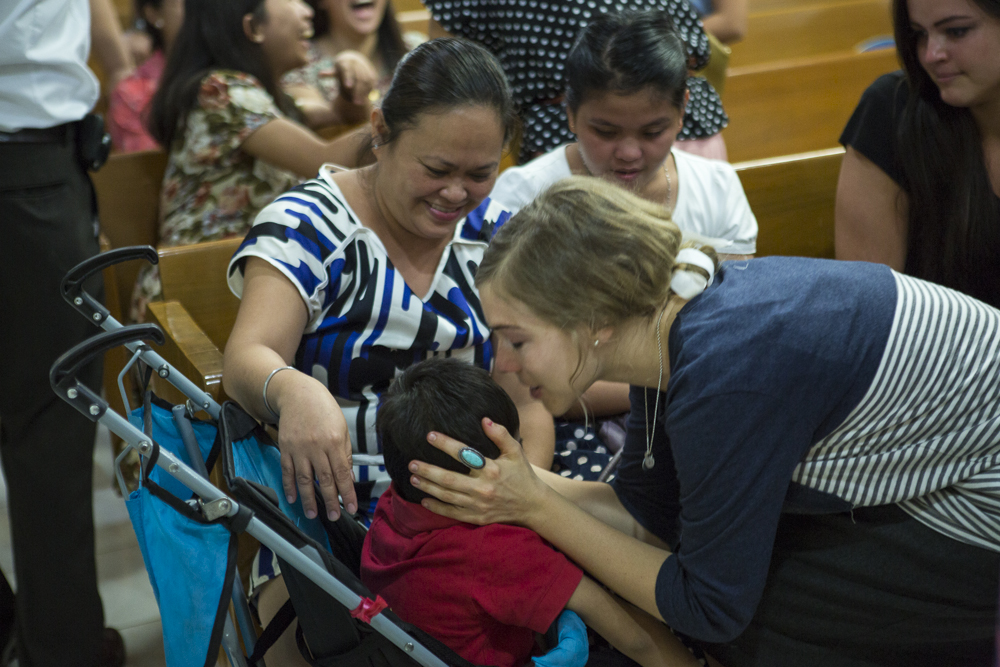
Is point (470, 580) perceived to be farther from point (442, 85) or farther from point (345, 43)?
point (345, 43)

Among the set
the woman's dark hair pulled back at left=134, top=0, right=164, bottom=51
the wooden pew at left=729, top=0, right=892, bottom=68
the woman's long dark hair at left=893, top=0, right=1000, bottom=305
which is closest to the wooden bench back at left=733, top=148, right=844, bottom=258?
the woman's long dark hair at left=893, top=0, right=1000, bottom=305

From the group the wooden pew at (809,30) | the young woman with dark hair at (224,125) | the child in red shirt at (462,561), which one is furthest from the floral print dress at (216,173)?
the wooden pew at (809,30)

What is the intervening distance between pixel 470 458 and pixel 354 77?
83.1 inches

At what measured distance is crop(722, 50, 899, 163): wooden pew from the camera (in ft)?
12.1

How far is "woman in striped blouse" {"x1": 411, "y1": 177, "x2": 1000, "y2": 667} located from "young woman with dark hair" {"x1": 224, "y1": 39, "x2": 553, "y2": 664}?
33 centimetres

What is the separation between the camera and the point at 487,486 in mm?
1312

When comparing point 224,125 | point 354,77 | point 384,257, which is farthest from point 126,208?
point 384,257

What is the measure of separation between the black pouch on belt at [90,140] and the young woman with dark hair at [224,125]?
24.8 inches

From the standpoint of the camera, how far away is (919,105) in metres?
2.01

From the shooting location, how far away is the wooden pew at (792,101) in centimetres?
369

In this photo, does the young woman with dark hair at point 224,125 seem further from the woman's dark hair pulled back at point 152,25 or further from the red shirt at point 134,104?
the woman's dark hair pulled back at point 152,25

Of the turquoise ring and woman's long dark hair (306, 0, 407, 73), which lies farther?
woman's long dark hair (306, 0, 407, 73)

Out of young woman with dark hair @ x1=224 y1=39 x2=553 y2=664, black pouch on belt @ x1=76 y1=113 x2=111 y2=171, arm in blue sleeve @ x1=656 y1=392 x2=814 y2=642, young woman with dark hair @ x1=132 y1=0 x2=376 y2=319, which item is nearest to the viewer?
arm in blue sleeve @ x1=656 y1=392 x2=814 y2=642

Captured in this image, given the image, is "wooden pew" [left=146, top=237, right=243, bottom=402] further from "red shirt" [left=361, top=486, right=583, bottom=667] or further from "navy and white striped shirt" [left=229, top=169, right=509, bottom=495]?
"red shirt" [left=361, top=486, right=583, bottom=667]
